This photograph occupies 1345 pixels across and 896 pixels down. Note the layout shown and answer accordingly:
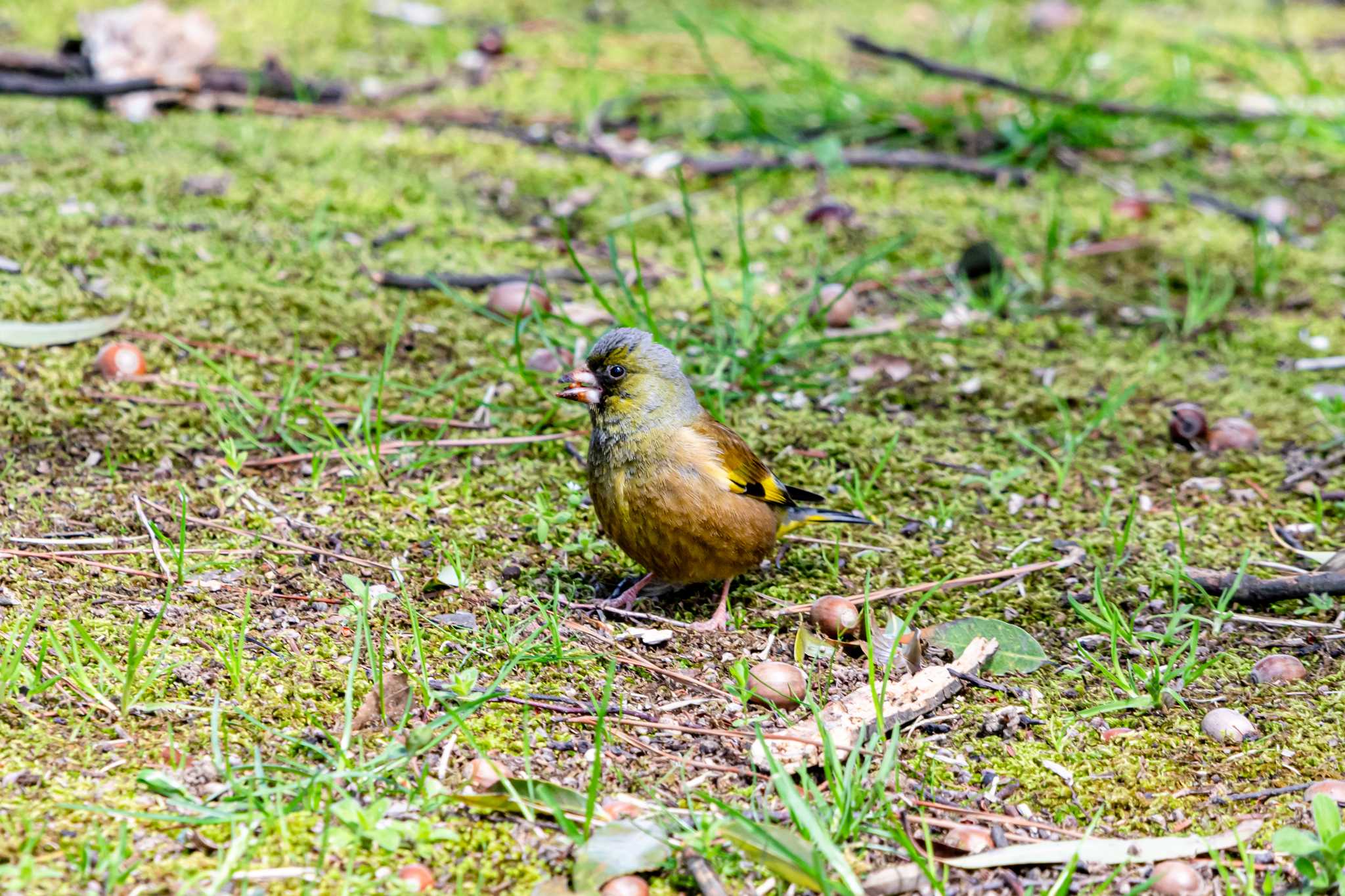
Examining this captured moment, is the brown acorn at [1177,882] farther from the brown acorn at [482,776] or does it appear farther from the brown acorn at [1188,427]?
the brown acorn at [1188,427]

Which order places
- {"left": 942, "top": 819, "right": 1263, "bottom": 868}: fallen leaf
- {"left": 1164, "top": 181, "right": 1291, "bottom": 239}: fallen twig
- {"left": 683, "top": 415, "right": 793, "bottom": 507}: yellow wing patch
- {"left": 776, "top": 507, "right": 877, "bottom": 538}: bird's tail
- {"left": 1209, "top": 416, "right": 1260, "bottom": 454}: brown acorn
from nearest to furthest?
{"left": 942, "top": 819, "right": 1263, "bottom": 868}: fallen leaf
{"left": 683, "top": 415, "right": 793, "bottom": 507}: yellow wing patch
{"left": 776, "top": 507, "right": 877, "bottom": 538}: bird's tail
{"left": 1209, "top": 416, "right": 1260, "bottom": 454}: brown acorn
{"left": 1164, "top": 181, "right": 1291, "bottom": 239}: fallen twig

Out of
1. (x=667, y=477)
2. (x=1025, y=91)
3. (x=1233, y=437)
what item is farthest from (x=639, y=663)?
(x=1025, y=91)

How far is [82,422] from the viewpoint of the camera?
149 inches

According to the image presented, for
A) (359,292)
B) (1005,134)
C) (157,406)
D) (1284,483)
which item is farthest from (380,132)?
(1284,483)

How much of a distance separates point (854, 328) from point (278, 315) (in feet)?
7.01

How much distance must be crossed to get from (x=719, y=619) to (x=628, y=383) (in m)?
0.70

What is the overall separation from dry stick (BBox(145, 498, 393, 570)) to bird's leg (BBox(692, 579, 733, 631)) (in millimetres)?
843

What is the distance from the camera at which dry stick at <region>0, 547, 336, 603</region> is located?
311cm

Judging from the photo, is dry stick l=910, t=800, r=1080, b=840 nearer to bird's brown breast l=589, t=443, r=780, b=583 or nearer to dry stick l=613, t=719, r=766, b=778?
dry stick l=613, t=719, r=766, b=778

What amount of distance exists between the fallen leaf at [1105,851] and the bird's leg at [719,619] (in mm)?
1040

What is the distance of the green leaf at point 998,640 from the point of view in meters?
3.13

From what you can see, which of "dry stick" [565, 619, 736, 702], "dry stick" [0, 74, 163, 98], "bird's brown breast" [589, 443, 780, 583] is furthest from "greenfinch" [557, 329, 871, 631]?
"dry stick" [0, 74, 163, 98]

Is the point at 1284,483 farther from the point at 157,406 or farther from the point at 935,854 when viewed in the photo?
the point at 157,406

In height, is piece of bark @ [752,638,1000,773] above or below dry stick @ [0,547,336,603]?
below
